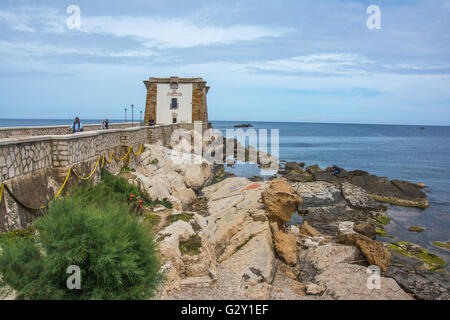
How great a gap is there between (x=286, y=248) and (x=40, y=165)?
305 inches

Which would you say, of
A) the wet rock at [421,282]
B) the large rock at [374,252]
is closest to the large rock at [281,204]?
the large rock at [374,252]

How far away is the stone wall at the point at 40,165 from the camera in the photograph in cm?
648

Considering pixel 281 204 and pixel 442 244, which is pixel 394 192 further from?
pixel 281 204

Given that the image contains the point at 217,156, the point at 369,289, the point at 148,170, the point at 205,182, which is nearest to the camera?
the point at 369,289

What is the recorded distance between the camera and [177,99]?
33812mm

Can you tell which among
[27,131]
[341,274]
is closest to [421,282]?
[341,274]

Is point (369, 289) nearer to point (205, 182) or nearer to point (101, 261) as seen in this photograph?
point (101, 261)

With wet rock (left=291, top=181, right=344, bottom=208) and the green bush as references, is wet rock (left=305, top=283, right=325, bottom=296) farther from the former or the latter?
wet rock (left=291, top=181, right=344, bottom=208)

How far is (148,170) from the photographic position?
55.0 feet

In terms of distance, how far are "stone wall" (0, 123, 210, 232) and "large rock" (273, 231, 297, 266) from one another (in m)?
6.81

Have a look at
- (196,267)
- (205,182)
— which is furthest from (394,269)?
(205,182)
